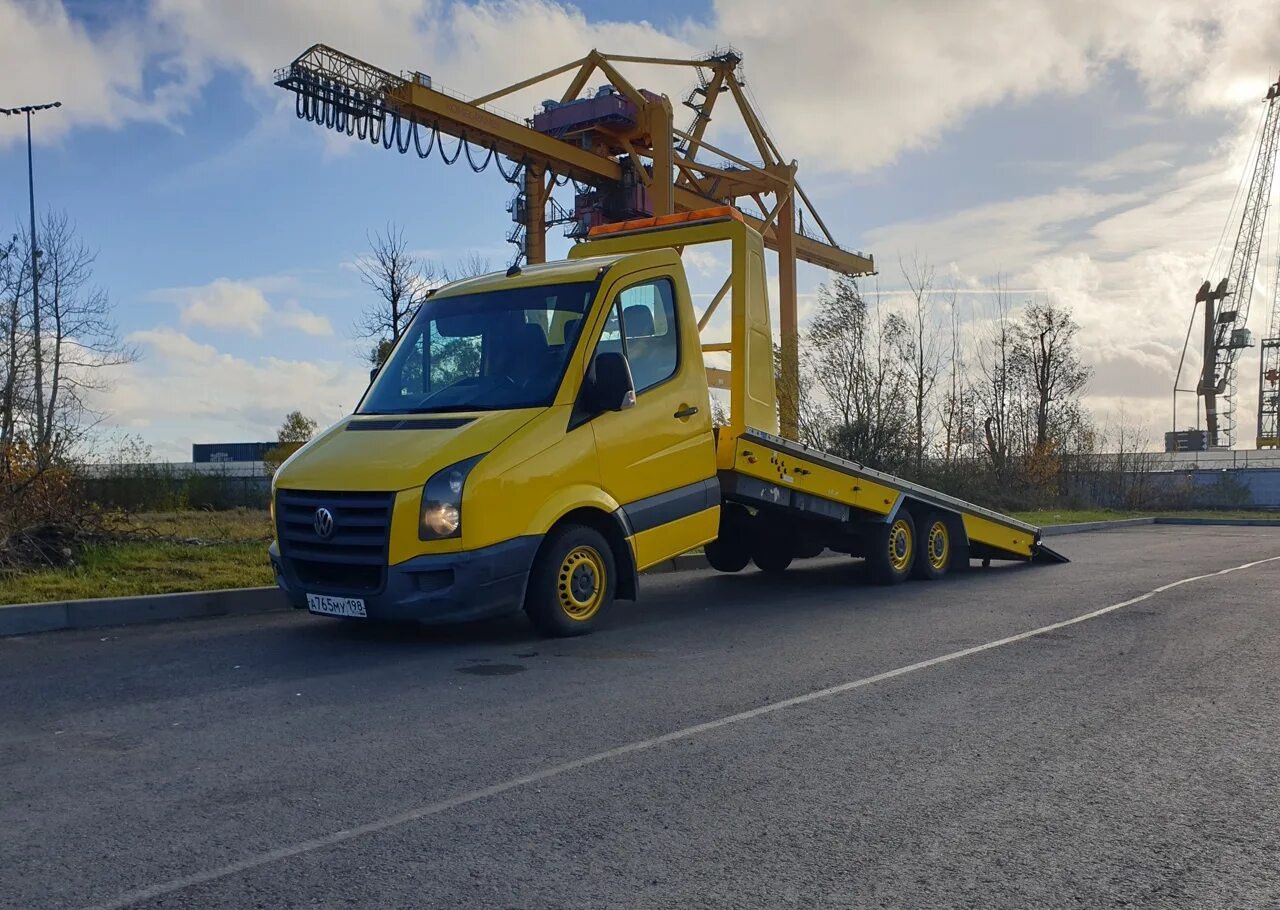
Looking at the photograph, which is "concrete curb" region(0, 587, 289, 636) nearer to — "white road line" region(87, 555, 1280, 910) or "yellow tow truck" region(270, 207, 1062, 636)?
"yellow tow truck" region(270, 207, 1062, 636)

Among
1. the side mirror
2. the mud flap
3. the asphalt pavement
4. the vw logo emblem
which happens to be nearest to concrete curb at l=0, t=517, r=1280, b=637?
the asphalt pavement

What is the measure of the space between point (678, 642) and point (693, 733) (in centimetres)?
260

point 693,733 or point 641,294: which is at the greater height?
point 641,294

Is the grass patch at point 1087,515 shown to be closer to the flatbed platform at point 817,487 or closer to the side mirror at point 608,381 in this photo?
the flatbed platform at point 817,487

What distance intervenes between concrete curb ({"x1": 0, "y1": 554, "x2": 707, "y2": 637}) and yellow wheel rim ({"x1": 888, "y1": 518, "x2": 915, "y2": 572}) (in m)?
6.09

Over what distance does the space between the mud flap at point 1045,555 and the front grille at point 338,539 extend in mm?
9253

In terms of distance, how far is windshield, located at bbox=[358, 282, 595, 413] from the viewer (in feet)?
24.4

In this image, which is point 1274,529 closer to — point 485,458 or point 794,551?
point 794,551

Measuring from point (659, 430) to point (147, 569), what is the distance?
5238 mm

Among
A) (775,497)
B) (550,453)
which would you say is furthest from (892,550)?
(550,453)

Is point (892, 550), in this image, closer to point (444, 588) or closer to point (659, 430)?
point (659, 430)

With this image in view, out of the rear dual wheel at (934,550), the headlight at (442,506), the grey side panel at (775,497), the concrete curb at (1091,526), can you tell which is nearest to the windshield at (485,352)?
the headlight at (442,506)

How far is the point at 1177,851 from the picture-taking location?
333cm

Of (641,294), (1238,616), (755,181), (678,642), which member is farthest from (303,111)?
(1238,616)
